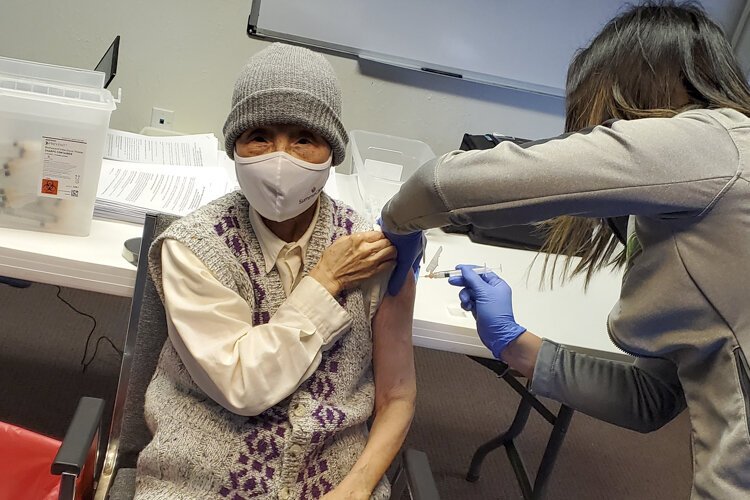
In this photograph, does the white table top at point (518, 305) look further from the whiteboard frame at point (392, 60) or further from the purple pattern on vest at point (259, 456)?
the whiteboard frame at point (392, 60)

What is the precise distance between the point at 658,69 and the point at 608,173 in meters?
0.29

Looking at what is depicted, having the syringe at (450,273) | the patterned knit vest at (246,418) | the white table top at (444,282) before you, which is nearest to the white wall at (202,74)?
the white table top at (444,282)

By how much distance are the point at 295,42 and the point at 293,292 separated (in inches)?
60.5

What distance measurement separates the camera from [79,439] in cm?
112

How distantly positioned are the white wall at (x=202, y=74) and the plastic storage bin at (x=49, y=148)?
945 millimetres

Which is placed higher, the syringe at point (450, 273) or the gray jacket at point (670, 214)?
the gray jacket at point (670, 214)

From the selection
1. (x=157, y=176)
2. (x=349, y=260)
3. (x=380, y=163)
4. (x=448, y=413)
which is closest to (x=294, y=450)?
(x=349, y=260)

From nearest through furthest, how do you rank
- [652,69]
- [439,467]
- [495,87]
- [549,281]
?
[652,69]
[549,281]
[439,467]
[495,87]

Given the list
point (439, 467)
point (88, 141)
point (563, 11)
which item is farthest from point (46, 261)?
point (563, 11)

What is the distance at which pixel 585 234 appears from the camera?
140cm

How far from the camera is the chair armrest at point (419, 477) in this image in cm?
117

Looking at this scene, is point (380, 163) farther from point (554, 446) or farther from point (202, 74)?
point (554, 446)

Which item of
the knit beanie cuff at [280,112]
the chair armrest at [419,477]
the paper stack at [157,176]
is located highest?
the knit beanie cuff at [280,112]

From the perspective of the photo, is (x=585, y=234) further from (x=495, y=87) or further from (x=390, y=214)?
(x=495, y=87)
